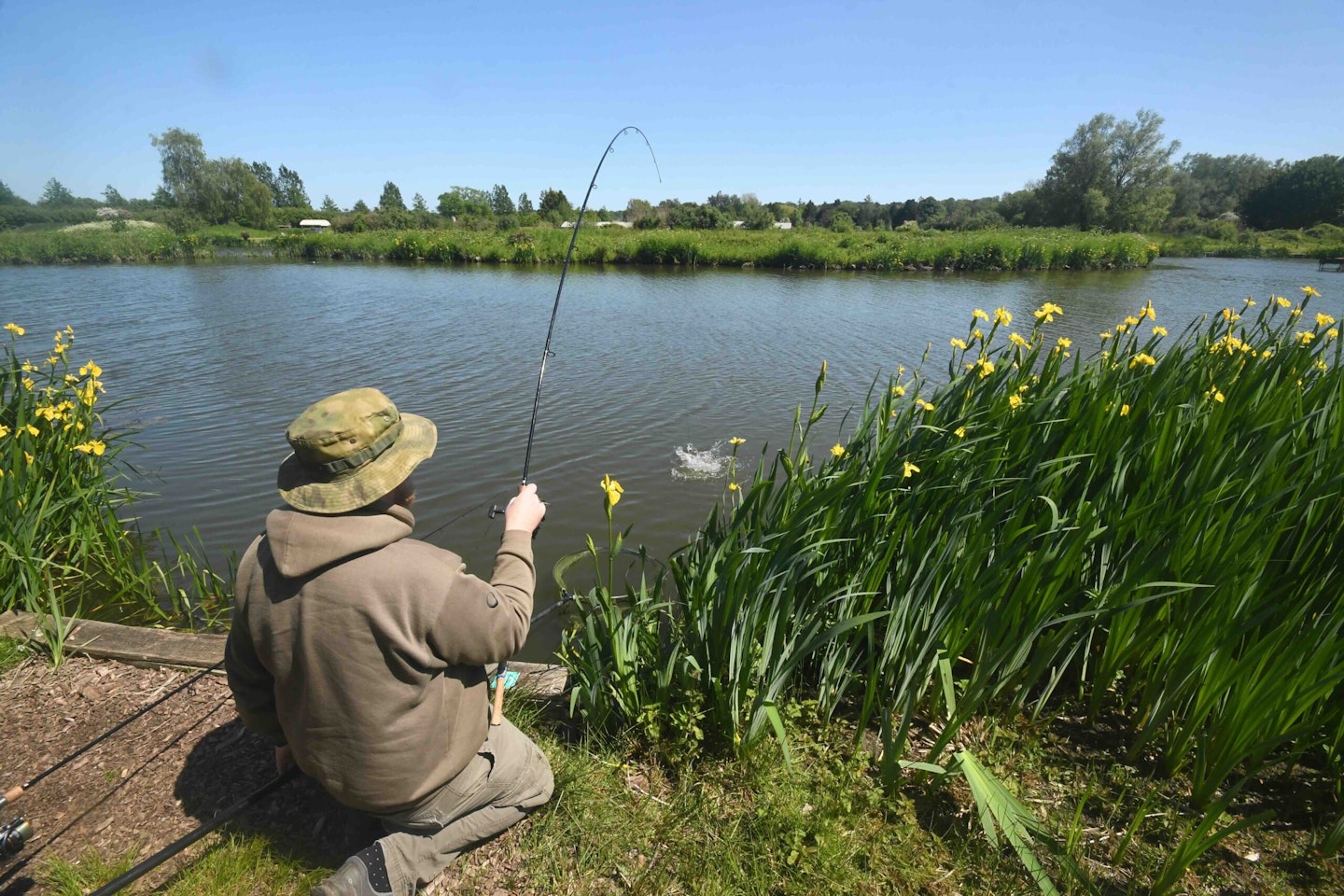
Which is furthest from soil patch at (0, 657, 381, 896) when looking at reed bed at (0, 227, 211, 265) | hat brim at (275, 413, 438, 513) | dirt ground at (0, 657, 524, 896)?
reed bed at (0, 227, 211, 265)

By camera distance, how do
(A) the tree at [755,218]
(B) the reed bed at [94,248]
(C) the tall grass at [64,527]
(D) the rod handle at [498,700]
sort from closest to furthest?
(D) the rod handle at [498,700]
(C) the tall grass at [64,527]
(B) the reed bed at [94,248]
(A) the tree at [755,218]

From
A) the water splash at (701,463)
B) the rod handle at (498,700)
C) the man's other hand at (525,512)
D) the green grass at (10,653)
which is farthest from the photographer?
the water splash at (701,463)

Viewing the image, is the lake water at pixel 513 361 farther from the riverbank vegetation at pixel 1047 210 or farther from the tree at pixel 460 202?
the tree at pixel 460 202

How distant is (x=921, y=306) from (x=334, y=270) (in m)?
24.3

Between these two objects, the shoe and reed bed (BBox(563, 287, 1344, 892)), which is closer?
the shoe

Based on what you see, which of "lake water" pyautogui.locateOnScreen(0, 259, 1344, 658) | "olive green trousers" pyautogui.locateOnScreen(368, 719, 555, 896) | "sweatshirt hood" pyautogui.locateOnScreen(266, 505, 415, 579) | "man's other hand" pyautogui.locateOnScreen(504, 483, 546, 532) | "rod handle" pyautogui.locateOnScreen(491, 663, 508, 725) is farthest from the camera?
"lake water" pyautogui.locateOnScreen(0, 259, 1344, 658)

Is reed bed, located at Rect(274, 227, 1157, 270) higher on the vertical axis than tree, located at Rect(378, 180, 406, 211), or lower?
lower

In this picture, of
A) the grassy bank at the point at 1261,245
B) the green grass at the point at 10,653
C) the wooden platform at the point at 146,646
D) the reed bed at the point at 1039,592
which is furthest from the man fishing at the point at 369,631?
the grassy bank at the point at 1261,245

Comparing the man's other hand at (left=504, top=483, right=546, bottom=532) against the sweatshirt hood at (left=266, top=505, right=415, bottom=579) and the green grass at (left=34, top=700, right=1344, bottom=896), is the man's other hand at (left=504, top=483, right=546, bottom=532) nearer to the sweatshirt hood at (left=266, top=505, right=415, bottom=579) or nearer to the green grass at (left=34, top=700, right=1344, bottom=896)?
the sweatshirt hood at (left=266, top=505, right=415, bottom=579)

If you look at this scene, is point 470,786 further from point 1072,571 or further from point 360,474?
point 1072,571

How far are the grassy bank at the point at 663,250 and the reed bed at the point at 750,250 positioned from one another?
0.05 metres

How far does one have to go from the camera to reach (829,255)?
28.5 metres

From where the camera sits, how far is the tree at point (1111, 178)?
4697 cm

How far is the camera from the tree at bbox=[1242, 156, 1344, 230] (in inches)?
2130
